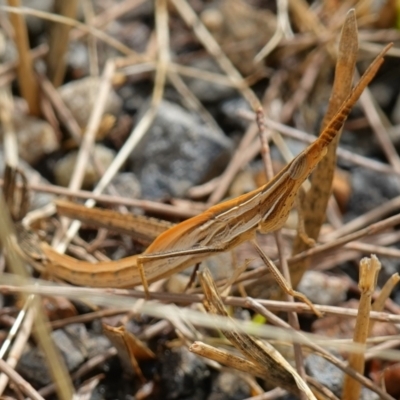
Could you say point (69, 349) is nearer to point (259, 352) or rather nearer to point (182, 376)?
point (182, 376)

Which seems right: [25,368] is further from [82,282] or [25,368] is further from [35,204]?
[35,204]

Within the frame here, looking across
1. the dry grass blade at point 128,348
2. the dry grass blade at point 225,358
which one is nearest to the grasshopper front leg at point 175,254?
the dry grass blade at point 128,348

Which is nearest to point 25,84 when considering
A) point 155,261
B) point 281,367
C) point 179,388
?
point 155,261

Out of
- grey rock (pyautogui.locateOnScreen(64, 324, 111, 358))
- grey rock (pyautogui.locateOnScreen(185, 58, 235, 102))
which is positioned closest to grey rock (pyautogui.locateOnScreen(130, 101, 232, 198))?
grey rock (pyautogui.locateOnScreen(185, 58, 235, 102))

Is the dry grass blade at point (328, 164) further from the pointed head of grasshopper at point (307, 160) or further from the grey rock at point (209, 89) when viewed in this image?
the grey rock at point (209, 89)

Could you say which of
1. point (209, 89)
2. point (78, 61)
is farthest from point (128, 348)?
point (78, 61)
